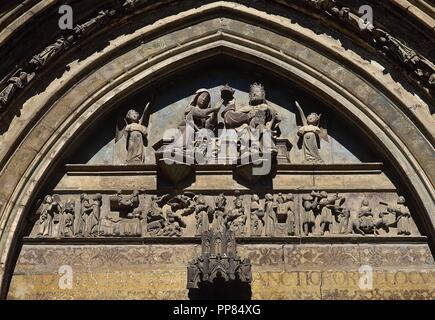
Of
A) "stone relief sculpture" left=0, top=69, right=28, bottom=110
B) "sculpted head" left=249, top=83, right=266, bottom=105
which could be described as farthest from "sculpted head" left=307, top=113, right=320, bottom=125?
"stone relief sculpture" left=0, top=69, right=28, bottom=110

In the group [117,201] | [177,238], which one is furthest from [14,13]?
[177,238]

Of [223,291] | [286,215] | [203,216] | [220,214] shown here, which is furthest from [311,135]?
[223,291]

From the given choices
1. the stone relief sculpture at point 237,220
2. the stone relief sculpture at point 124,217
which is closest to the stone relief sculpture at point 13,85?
the stone relief sculpture at point 124,217

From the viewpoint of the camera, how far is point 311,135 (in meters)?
13.7

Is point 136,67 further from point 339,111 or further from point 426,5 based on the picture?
point 426,5

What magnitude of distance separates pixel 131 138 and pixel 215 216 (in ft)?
5.26

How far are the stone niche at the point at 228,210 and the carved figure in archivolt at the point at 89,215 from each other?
14 millimetres

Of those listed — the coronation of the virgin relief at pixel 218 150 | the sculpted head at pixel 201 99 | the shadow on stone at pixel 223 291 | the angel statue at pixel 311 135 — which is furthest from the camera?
the sculpted head at pixel 201 99

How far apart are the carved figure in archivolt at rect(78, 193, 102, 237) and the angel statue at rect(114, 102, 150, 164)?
698 millimetres

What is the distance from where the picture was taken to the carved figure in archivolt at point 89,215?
515 inches

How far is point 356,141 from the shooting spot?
45.2ft

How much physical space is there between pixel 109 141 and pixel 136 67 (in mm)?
1047

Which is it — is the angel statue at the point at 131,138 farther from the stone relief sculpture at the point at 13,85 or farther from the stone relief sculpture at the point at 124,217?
the stone relief sculpture at the point at 13,85

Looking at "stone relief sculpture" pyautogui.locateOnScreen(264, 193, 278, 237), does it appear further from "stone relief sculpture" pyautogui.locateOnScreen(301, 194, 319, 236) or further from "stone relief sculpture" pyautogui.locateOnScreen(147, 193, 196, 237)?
"stone relief sculpture" pyautogui.locateOnScreen(147, 193, 196, 237)
